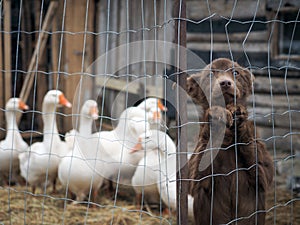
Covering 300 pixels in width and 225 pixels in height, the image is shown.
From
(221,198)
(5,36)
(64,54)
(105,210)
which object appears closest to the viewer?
(221,198)

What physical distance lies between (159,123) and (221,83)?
4.69ft

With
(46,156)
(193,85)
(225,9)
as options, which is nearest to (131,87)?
(225,9)

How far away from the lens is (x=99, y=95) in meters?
9.16

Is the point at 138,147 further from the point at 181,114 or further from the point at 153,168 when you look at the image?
the point at 181,114

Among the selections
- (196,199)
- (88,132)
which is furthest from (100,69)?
(196,199)

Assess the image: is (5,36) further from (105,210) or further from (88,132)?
(105,210)

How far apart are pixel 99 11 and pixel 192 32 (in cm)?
173

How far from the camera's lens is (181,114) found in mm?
2838

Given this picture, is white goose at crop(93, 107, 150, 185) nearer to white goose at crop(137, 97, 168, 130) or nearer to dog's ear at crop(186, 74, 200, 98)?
white goose at crop(137, 97, 168, 130)

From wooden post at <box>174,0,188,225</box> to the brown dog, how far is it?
35cm

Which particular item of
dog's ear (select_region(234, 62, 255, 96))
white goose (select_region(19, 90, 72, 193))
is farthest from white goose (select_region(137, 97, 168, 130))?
dog's ear (select_region(234, 62, 255, 96))

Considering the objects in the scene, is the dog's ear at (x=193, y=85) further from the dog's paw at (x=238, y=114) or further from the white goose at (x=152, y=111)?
the white goose at (x=152, y=111)

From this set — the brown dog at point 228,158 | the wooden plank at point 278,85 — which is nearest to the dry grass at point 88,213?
the brown dog at point 228,158

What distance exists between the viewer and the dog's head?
3.37 meters
